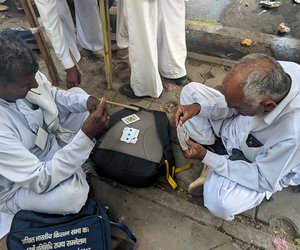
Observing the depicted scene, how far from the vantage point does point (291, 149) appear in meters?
1.45

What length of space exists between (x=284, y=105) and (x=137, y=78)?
148cm

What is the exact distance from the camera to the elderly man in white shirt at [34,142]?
142cm

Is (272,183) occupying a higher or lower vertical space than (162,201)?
higher

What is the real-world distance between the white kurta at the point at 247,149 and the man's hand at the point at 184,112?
0.06m

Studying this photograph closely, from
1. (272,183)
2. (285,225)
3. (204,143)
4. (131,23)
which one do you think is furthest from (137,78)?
(285,225)

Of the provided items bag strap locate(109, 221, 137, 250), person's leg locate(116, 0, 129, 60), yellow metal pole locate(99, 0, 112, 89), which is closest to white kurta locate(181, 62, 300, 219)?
bag strap locate(109, 221, 137, 250)

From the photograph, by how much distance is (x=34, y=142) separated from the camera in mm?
1741

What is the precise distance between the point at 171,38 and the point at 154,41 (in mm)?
229

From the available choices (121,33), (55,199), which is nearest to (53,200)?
(55,199)

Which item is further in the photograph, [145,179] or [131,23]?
[131,23]

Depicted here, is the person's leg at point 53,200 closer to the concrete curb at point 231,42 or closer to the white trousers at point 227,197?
the white trousers at point 227,197

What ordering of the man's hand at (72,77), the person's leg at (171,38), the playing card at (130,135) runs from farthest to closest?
the man's hand at (72,77) → the person's leg at (171,38) → the playing card at (130,135)

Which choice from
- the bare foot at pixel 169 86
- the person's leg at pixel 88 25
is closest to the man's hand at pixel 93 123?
the bare foot at pixel 169 86

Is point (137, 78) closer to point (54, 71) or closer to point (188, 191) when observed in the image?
point (54, 71)
